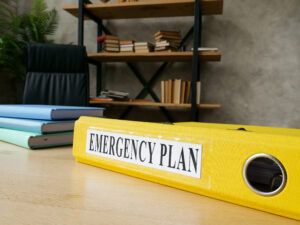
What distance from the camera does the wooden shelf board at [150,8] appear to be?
1.92 metres

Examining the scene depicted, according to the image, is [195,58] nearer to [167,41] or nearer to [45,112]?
[167,41]

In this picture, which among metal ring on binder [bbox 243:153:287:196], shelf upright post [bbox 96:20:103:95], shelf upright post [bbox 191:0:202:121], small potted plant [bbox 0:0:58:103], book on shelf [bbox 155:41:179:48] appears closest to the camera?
metal ring on binder [bbox 243:153:287:196]

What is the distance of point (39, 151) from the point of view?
0.51 m

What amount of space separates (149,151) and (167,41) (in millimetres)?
1835

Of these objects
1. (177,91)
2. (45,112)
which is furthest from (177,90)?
(45,112)

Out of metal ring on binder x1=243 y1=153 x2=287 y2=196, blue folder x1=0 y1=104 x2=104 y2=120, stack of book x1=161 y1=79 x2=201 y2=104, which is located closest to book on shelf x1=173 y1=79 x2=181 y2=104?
stack of book x1=161 y1=79 x2=201 y2=104

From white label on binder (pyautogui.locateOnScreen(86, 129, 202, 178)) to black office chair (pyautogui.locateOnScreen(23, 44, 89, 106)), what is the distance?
1.30m

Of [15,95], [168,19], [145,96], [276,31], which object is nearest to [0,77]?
[15,95]

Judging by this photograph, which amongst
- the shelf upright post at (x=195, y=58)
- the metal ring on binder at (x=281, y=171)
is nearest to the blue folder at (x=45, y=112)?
the metal ring on binder at (x=281, y=171)

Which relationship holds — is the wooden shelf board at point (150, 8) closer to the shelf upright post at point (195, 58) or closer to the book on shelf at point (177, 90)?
the shelf upright post at point (195, 58)

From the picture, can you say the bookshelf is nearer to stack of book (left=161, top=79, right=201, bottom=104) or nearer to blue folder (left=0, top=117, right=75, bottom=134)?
stack of book (left=161, top=79, right=201, bottom=104)

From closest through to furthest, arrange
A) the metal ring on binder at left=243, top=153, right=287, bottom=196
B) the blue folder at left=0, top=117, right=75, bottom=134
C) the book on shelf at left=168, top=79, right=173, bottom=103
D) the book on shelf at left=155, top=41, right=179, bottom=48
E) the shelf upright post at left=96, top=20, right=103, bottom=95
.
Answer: the metal ring on binder at left=243, top=153, right=287, bottom=196, the blue folder at left=0, top=117, right=75, bottom=134, the book on shelf at left=155, top=41, right=179, bottom=48, the book on shelf at left=168, top=79, right=173, bottom=103, the shelf upright post at left=96, top=20, right=103, bottom=95

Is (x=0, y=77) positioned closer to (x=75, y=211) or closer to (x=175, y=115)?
(x=175, y=115)

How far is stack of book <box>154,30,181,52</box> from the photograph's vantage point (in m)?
2.02
